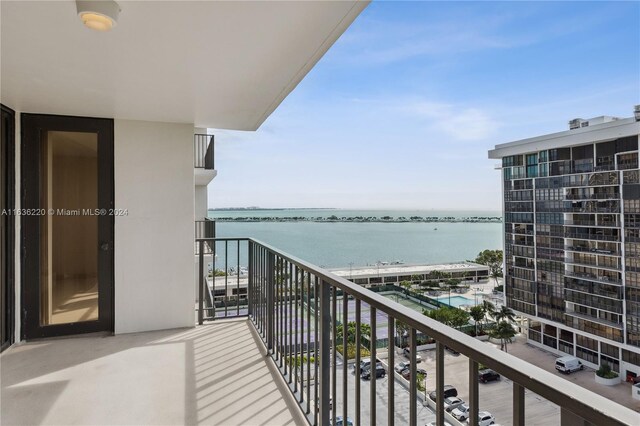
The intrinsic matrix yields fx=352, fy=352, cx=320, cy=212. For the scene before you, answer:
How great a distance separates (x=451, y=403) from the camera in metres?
0.90

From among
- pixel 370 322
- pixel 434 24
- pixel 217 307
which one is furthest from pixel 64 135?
pixel 434 24

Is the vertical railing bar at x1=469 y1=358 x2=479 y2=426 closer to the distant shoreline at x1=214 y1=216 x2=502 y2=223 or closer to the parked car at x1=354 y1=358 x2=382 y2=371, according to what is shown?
the parked car at x1=354 y1=358 x2=382 y2=371

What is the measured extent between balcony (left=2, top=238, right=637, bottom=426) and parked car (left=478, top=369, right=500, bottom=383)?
0.01 m

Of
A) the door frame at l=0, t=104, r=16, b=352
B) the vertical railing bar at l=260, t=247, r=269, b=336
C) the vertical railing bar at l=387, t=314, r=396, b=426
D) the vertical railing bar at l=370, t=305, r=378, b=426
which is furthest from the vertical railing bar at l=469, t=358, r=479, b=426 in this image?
the door frame at l=0, t=104, r=16, b=352

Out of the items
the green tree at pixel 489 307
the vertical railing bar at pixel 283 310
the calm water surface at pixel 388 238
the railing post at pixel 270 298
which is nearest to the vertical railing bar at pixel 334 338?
the vertical railing bar at pixel 283 310

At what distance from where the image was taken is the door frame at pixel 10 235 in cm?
307

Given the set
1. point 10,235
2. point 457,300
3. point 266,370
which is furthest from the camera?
point 457,300

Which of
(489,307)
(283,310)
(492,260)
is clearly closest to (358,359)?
(283,310)

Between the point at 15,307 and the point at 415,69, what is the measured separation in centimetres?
1433

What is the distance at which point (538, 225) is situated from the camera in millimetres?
5242

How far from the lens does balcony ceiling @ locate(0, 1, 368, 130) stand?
1.63 meters

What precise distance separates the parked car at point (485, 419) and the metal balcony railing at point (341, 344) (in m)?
0.01

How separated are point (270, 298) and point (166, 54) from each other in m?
1.82

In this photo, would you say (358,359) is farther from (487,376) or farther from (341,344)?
(487,376)
